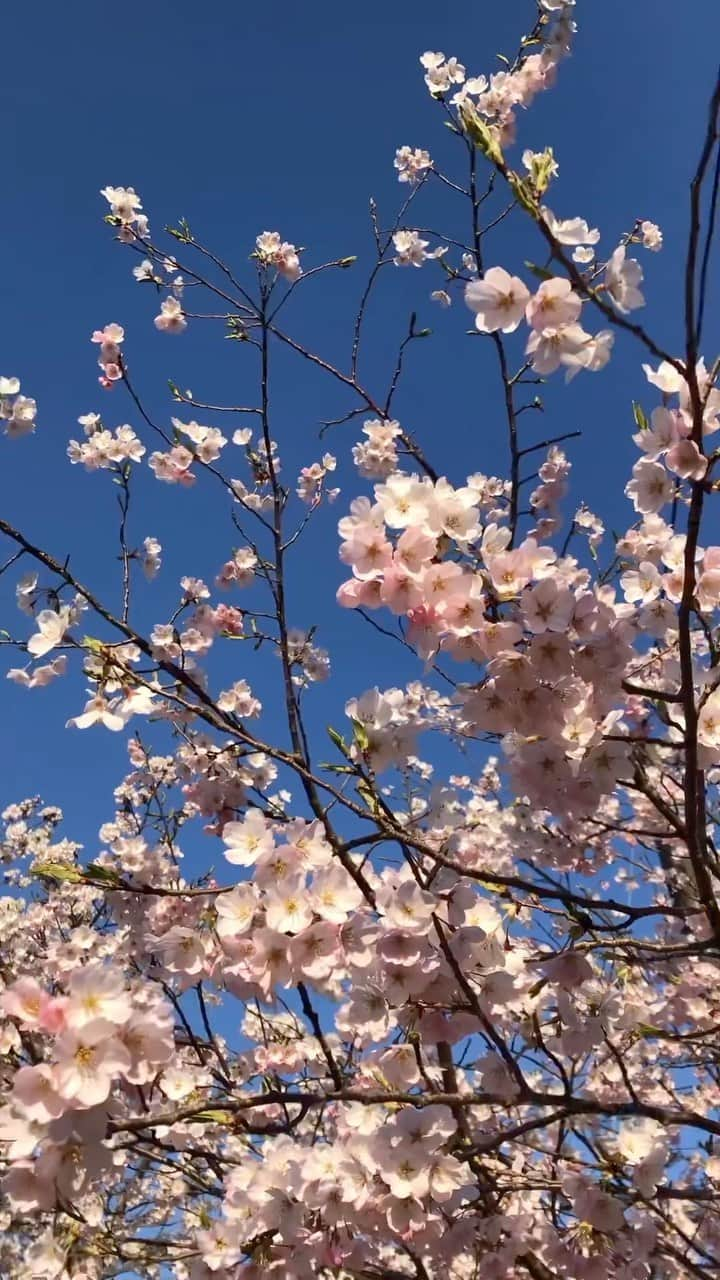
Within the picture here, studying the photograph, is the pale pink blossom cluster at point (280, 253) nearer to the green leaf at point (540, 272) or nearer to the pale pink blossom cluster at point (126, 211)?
the pale pink blossom cluster at point (126, 211)

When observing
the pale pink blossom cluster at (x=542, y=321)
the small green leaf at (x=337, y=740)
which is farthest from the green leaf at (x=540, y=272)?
Result: the small green leaf at (x=337, y=740)

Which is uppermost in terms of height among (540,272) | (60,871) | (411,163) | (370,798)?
(411,163)

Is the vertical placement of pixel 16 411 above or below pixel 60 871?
above

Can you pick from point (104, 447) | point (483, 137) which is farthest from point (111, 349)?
point (483, 137)

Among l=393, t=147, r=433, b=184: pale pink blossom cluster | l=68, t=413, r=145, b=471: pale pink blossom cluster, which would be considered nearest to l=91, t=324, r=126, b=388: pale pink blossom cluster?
l=68, t=413, r=145, b=471: pale pink blossom cluster

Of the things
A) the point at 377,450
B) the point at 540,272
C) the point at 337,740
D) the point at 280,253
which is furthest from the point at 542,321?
the point at 280,253

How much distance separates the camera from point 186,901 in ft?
13.3

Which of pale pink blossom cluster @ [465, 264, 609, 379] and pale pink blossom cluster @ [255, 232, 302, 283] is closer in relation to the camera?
pale pink blossom cluster @ [465, 264, 609, 379]

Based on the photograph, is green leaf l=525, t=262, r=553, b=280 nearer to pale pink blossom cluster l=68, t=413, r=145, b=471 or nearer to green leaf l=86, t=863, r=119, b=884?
green leaf l=86, t=863, r=119, b=884

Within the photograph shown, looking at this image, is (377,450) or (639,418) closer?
(639,418)

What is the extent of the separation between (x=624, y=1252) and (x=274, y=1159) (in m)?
1.23

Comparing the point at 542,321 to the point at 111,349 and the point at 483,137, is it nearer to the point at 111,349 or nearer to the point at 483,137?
the point at 483,137

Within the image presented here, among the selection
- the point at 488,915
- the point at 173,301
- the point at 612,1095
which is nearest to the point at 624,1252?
the point at 488,915

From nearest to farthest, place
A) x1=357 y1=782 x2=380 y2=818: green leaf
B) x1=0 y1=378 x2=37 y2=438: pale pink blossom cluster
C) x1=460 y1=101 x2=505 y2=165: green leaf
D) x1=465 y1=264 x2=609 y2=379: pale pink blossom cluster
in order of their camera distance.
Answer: x1=460 y1=101 x2=505 y2=165: green leaf < x1=465 y1=264 x2=609 y2=379: pale pink blossom cluster < x1=357 y1=782 x2=380 y2=818: green leaf < x1=0 y1=378 x2=37 y2=438: pale pink blossom cluster
